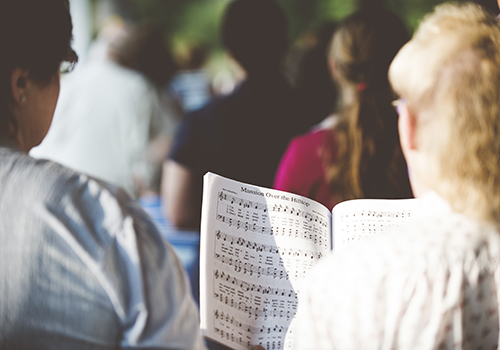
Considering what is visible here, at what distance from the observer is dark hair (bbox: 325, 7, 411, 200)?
4.98 ft

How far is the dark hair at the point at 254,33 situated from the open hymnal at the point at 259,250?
1.03m

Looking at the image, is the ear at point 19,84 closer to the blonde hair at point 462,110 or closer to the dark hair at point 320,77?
the blonde hair at point 462,110

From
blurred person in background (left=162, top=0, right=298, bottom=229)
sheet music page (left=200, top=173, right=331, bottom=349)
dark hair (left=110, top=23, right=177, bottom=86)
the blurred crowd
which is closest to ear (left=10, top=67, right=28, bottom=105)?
the blurred crowd

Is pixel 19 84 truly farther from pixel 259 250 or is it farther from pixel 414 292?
pixel 414 292

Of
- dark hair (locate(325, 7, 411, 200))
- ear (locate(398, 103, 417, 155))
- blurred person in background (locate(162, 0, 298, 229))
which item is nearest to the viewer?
ear (locate(398, 103, 417, 155))

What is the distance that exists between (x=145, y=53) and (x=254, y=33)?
4.34 ft

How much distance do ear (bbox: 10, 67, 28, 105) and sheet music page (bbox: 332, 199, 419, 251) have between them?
70cm

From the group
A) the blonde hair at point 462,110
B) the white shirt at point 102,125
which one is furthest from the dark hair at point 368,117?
the white shirt at point 102,125

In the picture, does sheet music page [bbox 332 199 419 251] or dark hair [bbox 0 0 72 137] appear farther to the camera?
sheet music page [bbox 332 199 419 251]

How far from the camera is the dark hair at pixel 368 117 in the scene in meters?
1.52

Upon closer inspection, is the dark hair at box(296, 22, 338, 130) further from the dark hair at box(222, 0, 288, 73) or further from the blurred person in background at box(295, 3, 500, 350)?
the blurred person in background at box(295, 3, 500, 350)

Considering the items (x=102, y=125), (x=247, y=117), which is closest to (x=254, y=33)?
(x=247, y=117)

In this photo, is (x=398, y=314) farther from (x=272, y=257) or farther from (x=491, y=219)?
(x=272, y=257)

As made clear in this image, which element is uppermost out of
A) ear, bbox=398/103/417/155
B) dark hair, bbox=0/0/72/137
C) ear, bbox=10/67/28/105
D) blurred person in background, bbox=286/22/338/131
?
blurred person in background, bbox=286/22/338/131
